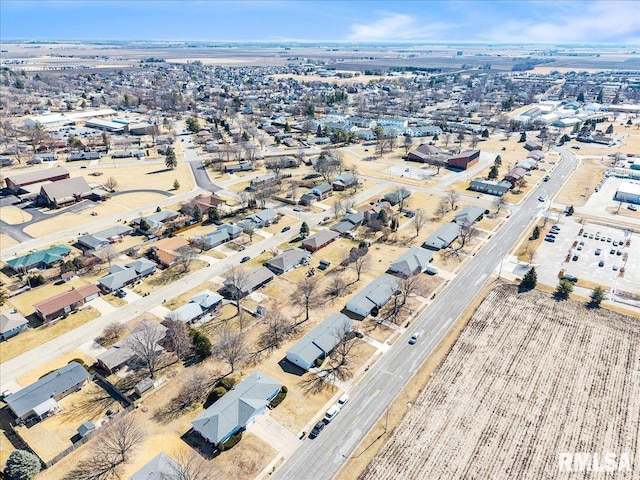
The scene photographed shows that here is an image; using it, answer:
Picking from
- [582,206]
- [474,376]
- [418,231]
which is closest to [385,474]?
[474,376]

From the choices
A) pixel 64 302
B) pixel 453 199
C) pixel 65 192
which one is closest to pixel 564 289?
pixel 453 199

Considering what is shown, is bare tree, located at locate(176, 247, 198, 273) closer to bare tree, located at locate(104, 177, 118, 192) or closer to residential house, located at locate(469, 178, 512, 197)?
bare tree, located at locate(104, 177, 118, 192)

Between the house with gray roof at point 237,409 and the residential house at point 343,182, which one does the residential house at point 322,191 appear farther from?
the house with gray roof at point 237,409

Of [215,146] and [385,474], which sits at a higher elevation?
[215,146]

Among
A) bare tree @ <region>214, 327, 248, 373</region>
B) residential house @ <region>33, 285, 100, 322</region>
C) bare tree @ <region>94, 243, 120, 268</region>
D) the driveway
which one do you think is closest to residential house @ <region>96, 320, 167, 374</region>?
bare tree @ <region>214, 327, 248, 373</region>

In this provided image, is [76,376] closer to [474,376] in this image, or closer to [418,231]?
[474,376]

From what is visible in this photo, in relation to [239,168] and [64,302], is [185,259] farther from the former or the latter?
[239,168]
